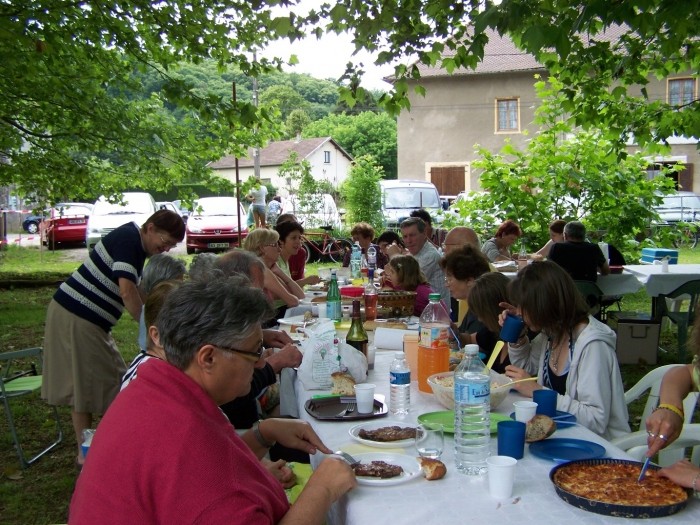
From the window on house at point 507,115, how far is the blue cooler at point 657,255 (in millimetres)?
16263

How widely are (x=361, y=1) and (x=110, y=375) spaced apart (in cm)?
366

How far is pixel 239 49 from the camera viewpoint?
761 cm

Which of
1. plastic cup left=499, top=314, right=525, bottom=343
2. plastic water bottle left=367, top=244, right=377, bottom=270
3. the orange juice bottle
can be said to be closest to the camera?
the orange juice bottle

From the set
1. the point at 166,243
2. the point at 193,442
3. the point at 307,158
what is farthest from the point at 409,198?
the point at 307,158

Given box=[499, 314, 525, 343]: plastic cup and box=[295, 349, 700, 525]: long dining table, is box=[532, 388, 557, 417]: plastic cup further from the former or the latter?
box=[499, 314, 525, 343]: plastic cup

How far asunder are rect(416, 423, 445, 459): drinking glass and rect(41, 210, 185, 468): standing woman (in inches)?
94.7

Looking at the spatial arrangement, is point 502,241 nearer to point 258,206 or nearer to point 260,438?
point 260,438

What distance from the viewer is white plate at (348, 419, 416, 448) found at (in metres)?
2.11

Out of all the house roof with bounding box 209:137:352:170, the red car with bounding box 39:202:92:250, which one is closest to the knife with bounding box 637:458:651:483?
the red car with bounding box 39:202:92:250

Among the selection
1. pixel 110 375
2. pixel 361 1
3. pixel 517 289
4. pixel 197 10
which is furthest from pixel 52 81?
pixel 517 289

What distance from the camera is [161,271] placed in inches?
136

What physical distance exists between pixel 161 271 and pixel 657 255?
776 cm

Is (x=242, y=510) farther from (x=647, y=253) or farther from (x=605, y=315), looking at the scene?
(x=647, y=253)

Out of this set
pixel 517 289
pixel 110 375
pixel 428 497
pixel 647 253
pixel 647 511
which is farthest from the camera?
pixel 647 253
